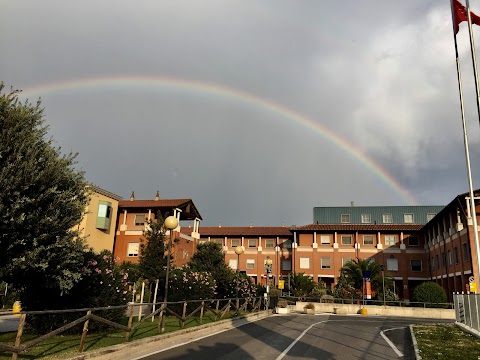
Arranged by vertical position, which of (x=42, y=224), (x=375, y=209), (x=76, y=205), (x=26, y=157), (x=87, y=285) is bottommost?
(x=87, y=285)

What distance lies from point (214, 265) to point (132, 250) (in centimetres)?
1543

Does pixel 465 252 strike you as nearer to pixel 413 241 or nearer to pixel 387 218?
pixel 413 241

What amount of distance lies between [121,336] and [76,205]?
14.4 feet

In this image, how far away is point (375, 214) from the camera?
238 feet

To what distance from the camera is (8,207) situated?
27.0 ft

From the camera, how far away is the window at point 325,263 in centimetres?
5634

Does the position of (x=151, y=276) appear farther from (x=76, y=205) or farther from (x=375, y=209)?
(x=375, y=209)

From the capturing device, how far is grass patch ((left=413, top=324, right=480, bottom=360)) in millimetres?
10289

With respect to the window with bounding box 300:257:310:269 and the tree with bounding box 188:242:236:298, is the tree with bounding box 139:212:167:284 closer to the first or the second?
the tree with bounding box 188:242:236:298

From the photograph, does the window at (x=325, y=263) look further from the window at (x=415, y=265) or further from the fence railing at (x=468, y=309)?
the fence railing at (x=468, y=309)

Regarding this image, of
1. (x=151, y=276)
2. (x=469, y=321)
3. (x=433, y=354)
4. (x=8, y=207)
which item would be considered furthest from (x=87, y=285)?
(x=469, y=321)

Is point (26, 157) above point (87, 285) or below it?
above

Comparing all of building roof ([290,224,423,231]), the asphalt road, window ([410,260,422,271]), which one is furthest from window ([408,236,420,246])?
the asphalt road

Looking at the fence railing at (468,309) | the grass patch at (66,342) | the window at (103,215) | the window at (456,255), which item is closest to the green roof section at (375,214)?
the window at (456,255)
